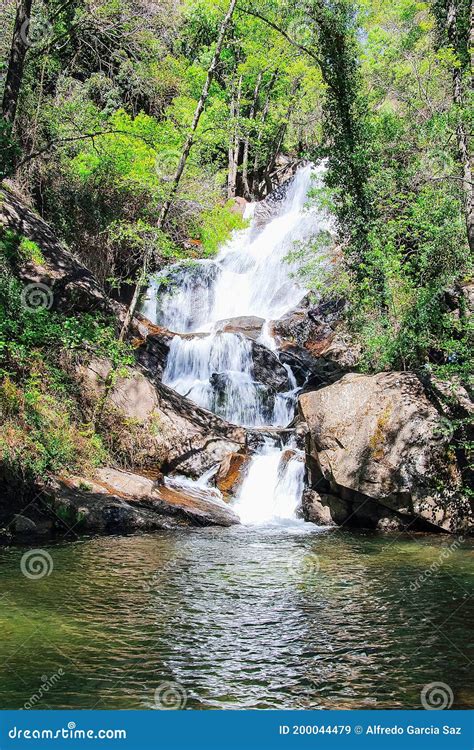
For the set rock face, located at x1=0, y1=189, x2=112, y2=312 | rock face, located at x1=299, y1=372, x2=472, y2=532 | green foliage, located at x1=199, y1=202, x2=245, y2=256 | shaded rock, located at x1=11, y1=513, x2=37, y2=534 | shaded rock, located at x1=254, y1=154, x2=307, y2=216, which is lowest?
shaded rock, located at x1=11, y1=513, x2=37, y2=534

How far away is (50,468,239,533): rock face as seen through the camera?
994cm

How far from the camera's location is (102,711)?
3.73 metres

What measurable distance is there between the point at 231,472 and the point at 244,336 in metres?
6.65

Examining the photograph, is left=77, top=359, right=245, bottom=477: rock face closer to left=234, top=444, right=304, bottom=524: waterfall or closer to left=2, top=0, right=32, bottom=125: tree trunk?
left=234, top=444, right=304, bottom=524: waterfall

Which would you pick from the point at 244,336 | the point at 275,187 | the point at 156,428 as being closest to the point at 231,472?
the point at 156,428

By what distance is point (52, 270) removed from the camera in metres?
13.6

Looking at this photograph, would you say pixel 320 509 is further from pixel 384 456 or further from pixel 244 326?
pixel 244 326

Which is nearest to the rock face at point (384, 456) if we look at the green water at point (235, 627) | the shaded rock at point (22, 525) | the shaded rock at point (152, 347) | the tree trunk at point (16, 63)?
the green water at point (235, 627)

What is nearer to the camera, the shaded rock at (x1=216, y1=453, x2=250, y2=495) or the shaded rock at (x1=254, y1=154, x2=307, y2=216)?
the shaded rock at (x1=216, y1=453, x2=250, y2=495)

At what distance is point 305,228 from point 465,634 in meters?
23.1

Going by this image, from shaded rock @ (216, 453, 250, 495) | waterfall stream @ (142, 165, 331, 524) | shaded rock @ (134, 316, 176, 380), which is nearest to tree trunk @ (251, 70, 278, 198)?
waterfall stream @ (142, 165, 331, 524)

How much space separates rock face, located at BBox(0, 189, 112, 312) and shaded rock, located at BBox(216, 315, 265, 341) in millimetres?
6832

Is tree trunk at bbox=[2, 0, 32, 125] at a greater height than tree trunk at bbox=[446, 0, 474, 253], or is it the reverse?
tree trunk at bbox=[446, 0, 474, 253]

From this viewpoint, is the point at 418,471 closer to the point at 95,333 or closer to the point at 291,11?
the point at 95,333
